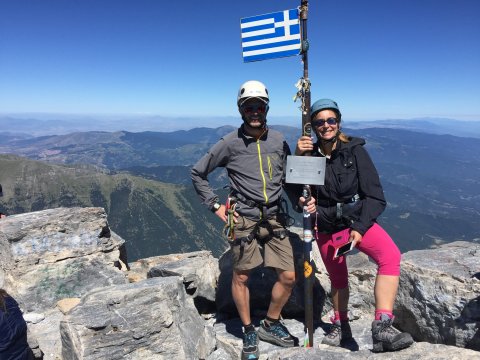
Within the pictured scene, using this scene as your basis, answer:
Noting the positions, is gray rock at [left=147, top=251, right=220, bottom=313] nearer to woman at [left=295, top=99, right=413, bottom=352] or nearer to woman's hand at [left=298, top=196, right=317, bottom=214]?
woman at [left=295, top=99, right=413, bottom=352]

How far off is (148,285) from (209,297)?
3084 millimetres

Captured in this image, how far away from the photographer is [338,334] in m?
7.78

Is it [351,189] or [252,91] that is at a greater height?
[252,91]

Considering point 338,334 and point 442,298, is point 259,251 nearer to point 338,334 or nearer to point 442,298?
point 338,334

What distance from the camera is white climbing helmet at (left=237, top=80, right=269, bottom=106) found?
730 centimetres

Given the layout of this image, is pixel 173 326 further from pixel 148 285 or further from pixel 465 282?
pixel 465 282

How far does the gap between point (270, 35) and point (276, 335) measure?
737 cm

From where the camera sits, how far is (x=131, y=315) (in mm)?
7250

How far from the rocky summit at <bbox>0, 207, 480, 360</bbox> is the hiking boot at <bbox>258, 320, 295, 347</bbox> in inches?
8.1

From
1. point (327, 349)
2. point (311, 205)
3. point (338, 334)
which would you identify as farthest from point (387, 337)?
point (311, 205)

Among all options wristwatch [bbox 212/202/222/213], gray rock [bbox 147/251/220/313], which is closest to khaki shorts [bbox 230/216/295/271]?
A: wristwatch [bbox 212/202/222/213]

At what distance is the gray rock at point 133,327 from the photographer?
677 centimetres

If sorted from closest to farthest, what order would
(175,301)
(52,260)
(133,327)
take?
(133,327) → (175,301) → (52,260)

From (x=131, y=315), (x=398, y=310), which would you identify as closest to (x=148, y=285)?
(x=131, y=315)
